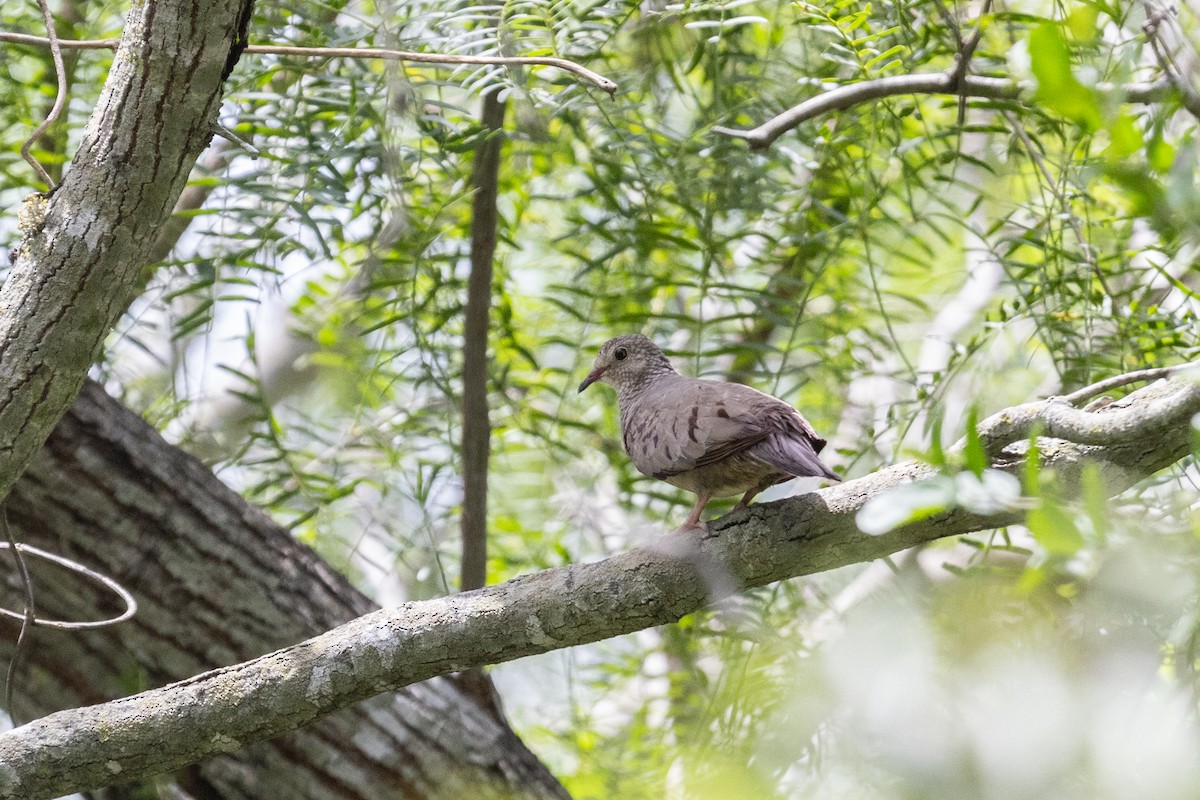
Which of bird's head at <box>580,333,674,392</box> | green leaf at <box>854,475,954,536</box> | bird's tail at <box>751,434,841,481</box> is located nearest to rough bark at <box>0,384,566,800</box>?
bird's head at <box>580,333,674,392</box>

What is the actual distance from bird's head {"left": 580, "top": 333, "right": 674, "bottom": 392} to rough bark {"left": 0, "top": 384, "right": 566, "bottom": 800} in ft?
3.59

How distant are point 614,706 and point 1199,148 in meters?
3.96

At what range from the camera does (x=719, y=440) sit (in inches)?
88.0

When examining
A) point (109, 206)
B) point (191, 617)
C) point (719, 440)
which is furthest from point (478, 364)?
point (109, 206)

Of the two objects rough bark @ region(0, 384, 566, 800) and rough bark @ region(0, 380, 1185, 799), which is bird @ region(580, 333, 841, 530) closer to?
rough bark @ region(0, 380, 1185, 799)

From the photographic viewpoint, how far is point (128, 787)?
3.27 m

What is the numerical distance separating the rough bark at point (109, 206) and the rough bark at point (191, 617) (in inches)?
36.9

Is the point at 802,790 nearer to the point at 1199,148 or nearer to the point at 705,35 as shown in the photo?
the point at 1199,148

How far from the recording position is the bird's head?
3096mm

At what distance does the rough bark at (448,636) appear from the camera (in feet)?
6.62

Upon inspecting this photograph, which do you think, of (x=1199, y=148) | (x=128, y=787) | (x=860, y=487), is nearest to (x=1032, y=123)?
(x=860, y=487)

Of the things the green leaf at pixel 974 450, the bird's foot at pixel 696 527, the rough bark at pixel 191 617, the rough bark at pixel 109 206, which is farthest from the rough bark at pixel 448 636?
the rough bark at pixel 191 617

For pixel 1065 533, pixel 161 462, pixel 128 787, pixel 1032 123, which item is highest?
pixel 1032 123

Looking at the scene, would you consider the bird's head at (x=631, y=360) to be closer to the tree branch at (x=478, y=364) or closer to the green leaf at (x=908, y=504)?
the tree branch at (x=478, y=364)
